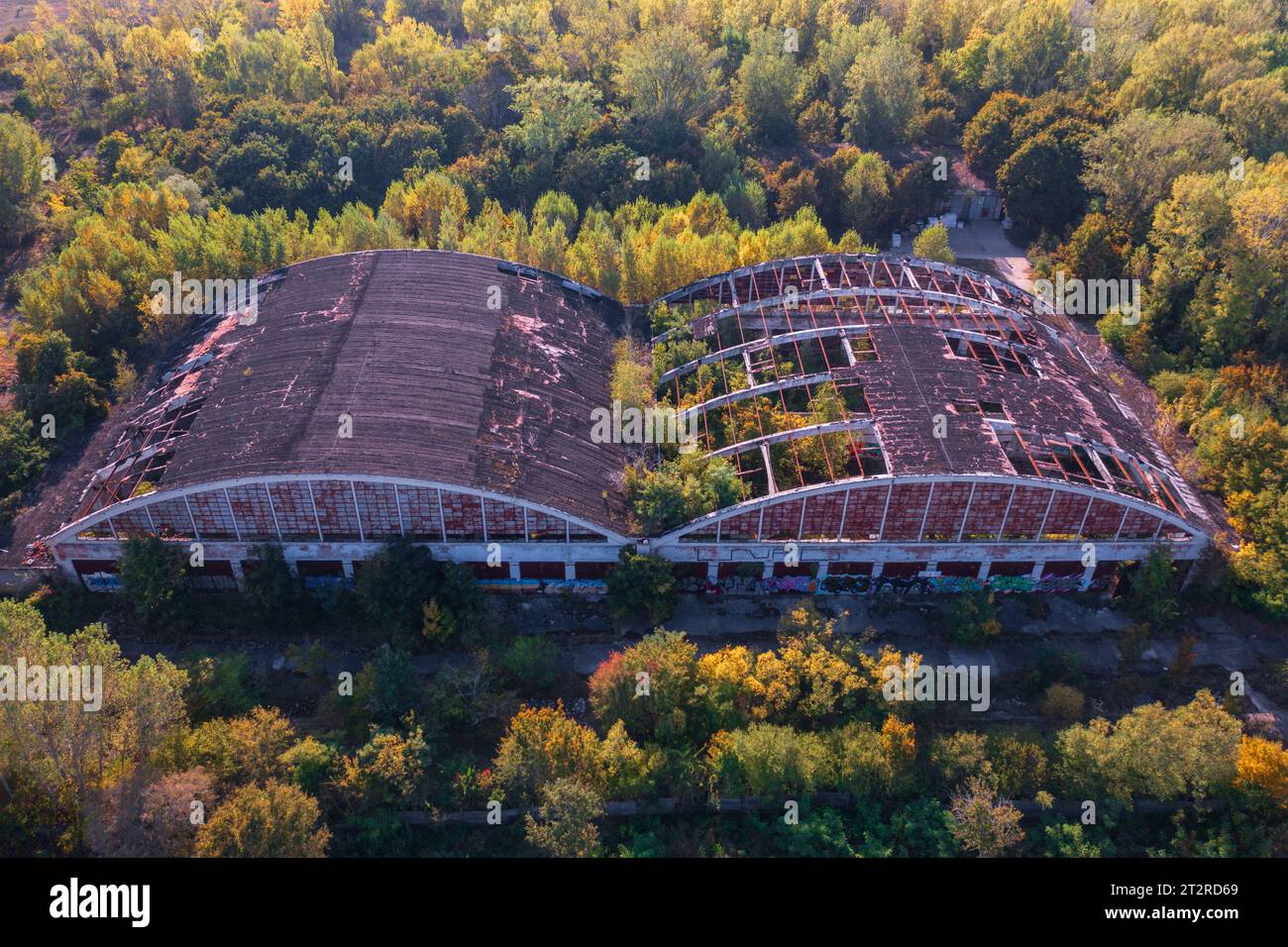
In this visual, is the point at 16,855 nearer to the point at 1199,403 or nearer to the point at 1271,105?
the point at 1199,403

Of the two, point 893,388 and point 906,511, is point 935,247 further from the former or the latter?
point 906,511

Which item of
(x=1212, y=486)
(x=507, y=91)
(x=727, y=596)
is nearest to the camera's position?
(x=727, y=596)

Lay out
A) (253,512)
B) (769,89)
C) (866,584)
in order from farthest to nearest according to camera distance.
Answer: (769,89)
(866,584)
(253,512)

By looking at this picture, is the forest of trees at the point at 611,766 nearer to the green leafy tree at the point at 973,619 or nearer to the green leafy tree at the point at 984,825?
the green leafy tree at the point at 984,825

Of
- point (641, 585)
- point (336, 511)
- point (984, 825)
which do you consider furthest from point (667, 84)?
point (984, 825)

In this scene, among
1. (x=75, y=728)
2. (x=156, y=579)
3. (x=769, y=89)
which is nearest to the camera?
(x=75, y=728)

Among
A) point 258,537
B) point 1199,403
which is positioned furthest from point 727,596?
point 1199,403

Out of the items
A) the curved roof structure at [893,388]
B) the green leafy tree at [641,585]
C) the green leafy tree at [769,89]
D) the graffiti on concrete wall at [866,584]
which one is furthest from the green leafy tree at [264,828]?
the green leafy tree at [769,89]
